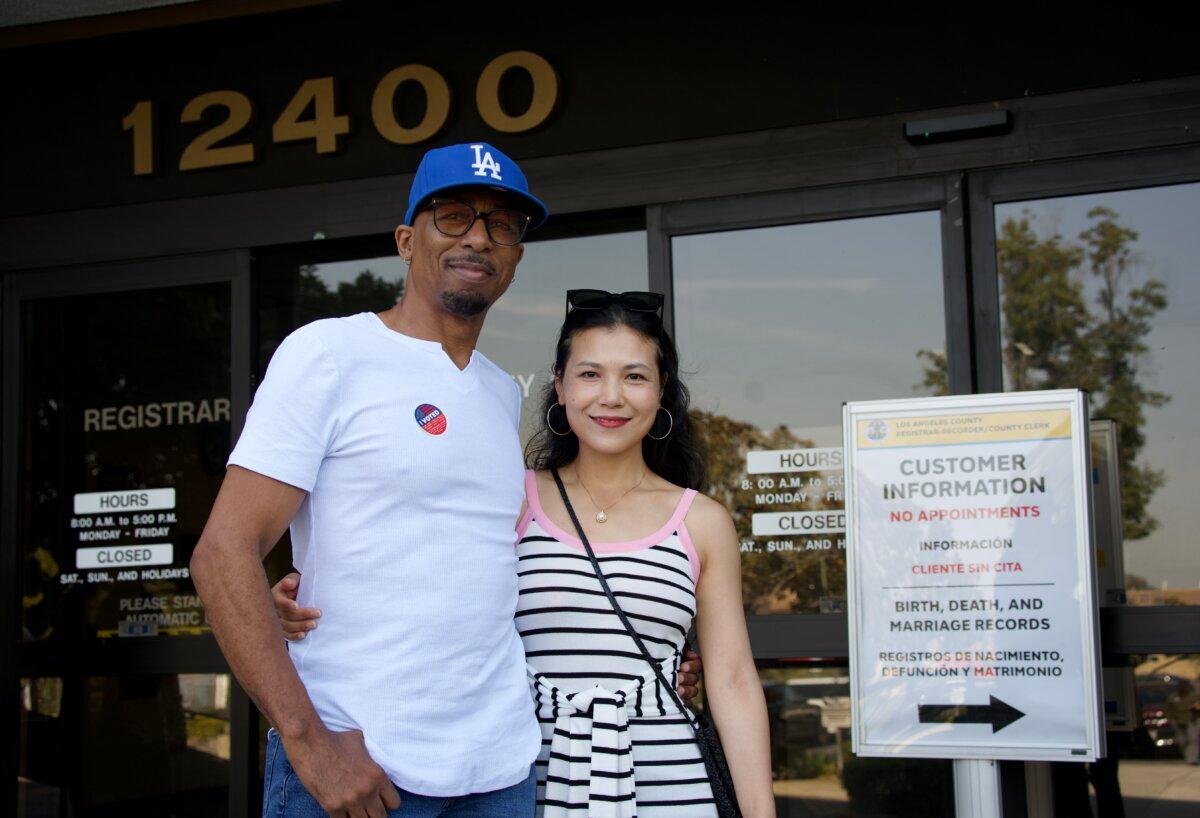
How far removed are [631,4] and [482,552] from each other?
2778 mm

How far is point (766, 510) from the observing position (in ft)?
14.2

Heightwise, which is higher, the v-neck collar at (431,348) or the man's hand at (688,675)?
the v-neck collar at (431,348)

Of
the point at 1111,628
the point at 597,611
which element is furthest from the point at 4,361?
the point at 1111,628

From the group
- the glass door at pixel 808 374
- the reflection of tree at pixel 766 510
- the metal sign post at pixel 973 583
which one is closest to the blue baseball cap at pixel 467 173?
the metal sign post at pixel 973 583

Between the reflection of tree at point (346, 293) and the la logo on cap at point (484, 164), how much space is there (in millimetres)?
2655

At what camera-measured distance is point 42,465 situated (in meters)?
4.91

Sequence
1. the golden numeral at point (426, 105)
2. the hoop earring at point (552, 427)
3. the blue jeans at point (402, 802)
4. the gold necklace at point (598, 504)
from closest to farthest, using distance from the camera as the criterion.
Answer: the blue jeans at point (402, 802)
the gold necklace at point (598, 504)
the hoop earring at point (552, 427)
the golden numeral at point (426, 105)

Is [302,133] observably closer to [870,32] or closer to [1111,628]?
[870,32]

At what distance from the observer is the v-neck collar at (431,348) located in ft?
7.48

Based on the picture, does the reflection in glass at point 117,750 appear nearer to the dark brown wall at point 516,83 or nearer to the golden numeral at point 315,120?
the dark brown wall at point 516,83

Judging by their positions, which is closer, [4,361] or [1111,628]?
[1111,628]

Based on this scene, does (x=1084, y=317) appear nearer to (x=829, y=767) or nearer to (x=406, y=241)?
(x=829, y=767)

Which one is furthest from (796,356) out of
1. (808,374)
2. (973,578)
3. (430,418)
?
(430,418)

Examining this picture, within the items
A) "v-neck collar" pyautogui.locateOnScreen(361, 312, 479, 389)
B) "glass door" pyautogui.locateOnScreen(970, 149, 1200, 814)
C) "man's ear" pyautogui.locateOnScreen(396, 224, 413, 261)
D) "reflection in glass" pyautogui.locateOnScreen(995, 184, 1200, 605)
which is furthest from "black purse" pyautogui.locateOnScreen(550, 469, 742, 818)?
"reflection in glass" pyautogui.locateOnScreen(995, 184, 1200, 605)
